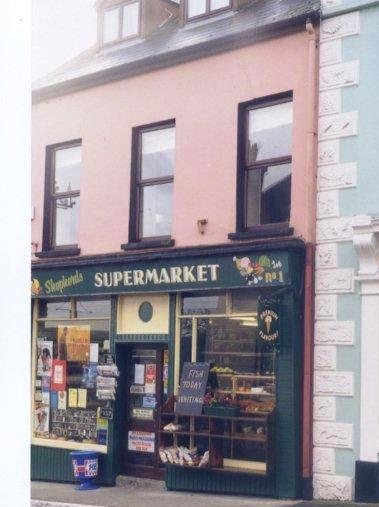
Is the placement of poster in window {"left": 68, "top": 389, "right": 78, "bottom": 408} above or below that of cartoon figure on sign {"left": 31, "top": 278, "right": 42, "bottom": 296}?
below

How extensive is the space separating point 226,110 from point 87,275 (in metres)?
3.54

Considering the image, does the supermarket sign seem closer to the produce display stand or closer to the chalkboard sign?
the produce display stand

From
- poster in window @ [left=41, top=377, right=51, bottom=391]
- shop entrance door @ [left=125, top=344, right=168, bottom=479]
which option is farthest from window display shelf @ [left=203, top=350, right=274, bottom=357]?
poster in window @ [left=41, top=377, right=51, bottom=391]

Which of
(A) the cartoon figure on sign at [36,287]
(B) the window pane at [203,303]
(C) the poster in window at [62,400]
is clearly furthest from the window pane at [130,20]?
(C) the poster in window at [62,400]

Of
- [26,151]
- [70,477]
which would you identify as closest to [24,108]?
[26,151]

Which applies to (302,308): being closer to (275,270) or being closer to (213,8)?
(275,270)

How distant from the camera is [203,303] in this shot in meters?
11.8

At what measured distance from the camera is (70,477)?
1306 cm

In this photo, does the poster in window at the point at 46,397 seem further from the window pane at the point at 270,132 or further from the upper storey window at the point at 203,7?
the upper storey window at the point at 203,7

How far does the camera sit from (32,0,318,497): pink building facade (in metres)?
10.7

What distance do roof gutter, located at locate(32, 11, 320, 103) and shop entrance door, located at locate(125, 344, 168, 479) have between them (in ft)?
14.6

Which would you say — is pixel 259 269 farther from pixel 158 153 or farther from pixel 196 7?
pixel 196 7

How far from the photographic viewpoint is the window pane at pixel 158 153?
497 inches

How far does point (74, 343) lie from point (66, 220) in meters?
2.17
